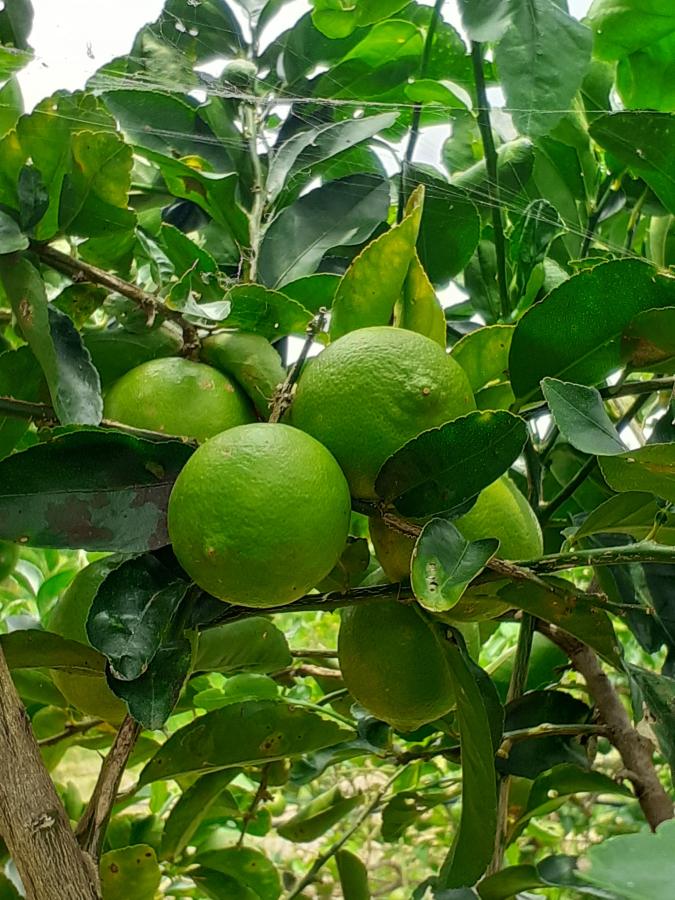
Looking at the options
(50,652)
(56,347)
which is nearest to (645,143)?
(56,347)

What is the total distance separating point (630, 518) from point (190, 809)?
51 centimetres

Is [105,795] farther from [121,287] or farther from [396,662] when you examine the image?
[121,287]

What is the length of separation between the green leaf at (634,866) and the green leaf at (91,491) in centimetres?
32

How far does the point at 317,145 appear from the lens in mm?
740

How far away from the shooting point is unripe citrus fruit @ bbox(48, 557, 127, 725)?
0.59 metres

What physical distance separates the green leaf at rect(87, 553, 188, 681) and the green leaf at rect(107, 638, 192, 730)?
0.5 inches

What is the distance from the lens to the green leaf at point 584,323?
0.54 meters

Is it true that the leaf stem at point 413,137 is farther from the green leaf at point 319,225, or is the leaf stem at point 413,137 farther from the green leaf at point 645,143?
the green leaf at point 645,143

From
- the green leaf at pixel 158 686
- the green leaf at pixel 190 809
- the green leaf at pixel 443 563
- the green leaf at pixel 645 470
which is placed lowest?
the green leaf at pixel 190 809

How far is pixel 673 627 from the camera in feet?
2.47

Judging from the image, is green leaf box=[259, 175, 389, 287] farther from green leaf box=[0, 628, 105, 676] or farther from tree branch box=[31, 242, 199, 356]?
green leaf box=[0, 628, 105, 676]

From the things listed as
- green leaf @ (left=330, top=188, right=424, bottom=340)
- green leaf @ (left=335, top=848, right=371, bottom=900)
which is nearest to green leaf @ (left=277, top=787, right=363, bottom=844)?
green leaf @ (left=335, top=848, right=371, bottom=900)

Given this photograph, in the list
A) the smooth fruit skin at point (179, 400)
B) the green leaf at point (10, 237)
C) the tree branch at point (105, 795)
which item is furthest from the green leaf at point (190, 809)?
the green leaf at point (10, 237)

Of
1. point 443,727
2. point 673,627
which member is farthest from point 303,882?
point 673,627
